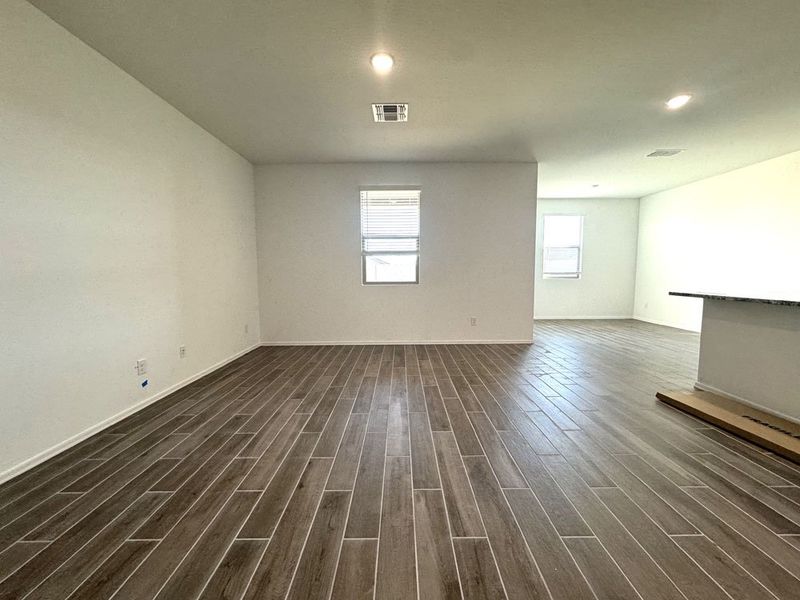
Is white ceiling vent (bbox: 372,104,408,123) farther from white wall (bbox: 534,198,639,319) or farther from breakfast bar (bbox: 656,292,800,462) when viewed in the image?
white wall (bbox: 534,198,639,319)

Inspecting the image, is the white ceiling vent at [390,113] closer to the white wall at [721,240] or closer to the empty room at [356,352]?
the empty room at [356,352]

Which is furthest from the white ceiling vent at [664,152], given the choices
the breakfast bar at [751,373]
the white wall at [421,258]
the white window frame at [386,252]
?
the white window frame at [386,252]

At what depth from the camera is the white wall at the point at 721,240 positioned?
4.57m

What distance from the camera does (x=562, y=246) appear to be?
24.1 ft

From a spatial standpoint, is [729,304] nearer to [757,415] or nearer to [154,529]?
[757,415]

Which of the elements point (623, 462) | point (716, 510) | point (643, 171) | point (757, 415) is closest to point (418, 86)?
point (623, 462)

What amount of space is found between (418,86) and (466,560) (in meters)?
3.22

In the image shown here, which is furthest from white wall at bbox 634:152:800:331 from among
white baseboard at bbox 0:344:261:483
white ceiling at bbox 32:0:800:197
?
white baseboard at bbox 0:344:261:483

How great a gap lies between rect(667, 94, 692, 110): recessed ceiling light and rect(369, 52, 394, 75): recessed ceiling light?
8.70 feet

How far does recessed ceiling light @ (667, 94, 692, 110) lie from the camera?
2885mm

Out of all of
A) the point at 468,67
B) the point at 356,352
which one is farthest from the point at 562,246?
the point at 468,67

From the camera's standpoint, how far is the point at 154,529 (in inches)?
54.3

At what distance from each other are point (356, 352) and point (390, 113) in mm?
3007

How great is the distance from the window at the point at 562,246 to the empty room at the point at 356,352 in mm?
2572
